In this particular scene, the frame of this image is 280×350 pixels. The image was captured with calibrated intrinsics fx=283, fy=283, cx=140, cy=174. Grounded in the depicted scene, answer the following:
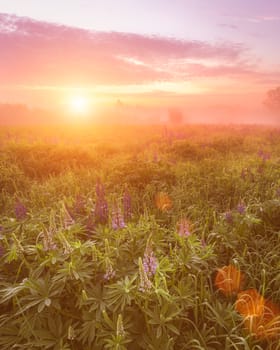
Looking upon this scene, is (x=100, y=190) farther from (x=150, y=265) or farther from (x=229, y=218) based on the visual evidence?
(x=229, y=218)

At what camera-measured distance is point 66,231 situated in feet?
10.3

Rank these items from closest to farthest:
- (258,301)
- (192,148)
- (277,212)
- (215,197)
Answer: (258,301) < (277,212) < (215,197) < (192,148)

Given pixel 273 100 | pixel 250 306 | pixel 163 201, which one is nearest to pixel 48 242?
pixel 250 306

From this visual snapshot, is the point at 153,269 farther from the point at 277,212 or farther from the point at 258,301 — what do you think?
the point at 277,212

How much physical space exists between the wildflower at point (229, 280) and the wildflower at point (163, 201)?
192 cm

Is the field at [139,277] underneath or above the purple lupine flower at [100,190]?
underneath

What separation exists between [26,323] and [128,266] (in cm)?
101

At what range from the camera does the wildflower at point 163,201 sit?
5395 mm

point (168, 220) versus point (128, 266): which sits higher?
point (128, 266)

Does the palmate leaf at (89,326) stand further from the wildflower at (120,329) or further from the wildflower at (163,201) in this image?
the wildflower at (163,201)

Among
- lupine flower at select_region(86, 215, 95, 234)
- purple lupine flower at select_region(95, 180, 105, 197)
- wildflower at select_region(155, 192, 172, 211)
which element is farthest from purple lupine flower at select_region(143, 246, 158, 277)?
wildflower at select_region(155, 192, 172, 211)

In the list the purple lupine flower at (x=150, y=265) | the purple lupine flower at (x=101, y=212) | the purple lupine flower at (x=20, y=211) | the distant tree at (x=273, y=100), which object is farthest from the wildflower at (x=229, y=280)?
the distant tree at (x=273, y=100)

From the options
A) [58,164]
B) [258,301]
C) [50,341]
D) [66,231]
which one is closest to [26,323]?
[50,341]

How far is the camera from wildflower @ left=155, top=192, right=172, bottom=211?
5395 millimetres
